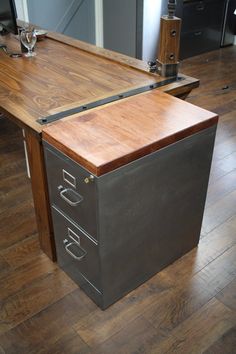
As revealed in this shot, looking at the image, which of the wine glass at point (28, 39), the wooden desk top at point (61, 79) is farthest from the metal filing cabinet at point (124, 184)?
the wine glass at point (28, 39)

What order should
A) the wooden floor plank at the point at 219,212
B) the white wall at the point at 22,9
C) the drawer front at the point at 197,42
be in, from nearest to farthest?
the wooden floor plank at the point at 219,212 < the white wall at the point at 22,9 < the drawer front at the point at 197,42

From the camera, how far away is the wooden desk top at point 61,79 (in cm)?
145

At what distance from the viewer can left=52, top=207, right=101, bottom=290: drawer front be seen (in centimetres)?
134

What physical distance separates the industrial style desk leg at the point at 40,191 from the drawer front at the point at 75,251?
5cm

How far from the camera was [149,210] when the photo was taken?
1.35m

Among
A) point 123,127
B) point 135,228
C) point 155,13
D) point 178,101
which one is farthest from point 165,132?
point 155,13

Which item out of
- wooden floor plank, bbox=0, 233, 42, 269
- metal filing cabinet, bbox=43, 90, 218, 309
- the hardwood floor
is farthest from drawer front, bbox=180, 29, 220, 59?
wooden floor plank, bbox=0, 233, 42, 269

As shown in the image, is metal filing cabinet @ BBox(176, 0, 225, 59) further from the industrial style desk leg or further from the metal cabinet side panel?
the industrial style desk leg

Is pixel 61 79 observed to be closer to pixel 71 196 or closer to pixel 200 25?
pixel 71 196

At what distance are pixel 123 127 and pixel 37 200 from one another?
0.52 m

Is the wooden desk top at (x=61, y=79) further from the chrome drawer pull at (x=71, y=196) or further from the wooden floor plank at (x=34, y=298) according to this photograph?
the wooden floor plank at (x=34, y=298)

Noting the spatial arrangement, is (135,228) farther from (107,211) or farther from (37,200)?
(37,200)

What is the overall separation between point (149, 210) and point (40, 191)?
0.45 meters

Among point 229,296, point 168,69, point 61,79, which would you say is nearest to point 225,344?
point 229,296
